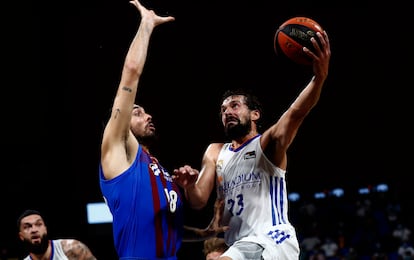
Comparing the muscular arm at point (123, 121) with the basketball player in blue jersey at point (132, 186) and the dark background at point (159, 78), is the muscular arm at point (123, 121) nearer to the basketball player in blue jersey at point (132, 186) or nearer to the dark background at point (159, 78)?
the basketball player in blue jersey at point (132, 186)

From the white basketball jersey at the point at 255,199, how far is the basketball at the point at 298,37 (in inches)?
26.8

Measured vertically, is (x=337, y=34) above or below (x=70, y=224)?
above

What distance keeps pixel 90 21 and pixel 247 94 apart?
27.4 ft

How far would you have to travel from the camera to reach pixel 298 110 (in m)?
3.64

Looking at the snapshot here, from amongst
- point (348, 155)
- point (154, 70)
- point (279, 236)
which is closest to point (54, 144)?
point (154, 70)

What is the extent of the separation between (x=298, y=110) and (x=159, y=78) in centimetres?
1088

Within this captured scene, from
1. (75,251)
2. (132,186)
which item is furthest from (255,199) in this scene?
(75,251)

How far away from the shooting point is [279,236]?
12.3 feet

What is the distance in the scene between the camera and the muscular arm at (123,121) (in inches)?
127

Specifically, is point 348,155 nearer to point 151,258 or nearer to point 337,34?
point 337,34

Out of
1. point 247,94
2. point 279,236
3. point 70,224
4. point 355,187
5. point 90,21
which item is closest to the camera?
point 279,236

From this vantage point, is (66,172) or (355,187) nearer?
(66,172)

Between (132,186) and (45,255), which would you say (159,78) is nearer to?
(45,255)

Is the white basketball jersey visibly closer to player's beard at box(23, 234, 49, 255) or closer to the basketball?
the basketball
